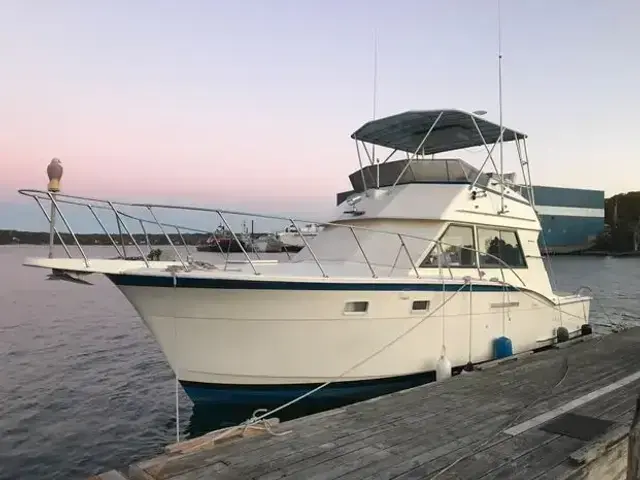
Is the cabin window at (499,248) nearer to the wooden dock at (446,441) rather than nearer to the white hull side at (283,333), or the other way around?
the white hull side at (283,333)

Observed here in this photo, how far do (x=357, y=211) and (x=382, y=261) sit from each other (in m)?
1.35

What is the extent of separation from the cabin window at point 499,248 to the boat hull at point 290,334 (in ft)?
4.59

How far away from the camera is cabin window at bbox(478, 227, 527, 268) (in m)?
9.71

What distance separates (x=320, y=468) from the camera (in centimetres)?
454

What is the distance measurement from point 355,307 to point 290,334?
1040mm

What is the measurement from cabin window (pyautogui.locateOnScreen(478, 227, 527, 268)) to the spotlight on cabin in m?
6.80

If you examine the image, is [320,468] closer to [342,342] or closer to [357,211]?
[342,342]

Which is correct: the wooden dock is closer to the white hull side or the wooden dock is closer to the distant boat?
the white hull side

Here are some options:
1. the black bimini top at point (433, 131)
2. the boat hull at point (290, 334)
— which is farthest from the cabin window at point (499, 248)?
the black bimini top at point (433, 131)

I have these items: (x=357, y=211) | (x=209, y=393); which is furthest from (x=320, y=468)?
(x=357, y=211)

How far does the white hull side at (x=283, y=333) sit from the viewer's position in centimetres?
696

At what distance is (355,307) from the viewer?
298 inches

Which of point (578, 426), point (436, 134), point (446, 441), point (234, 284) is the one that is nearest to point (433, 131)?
point (436, 134)

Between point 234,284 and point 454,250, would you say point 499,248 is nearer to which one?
point 454,250
